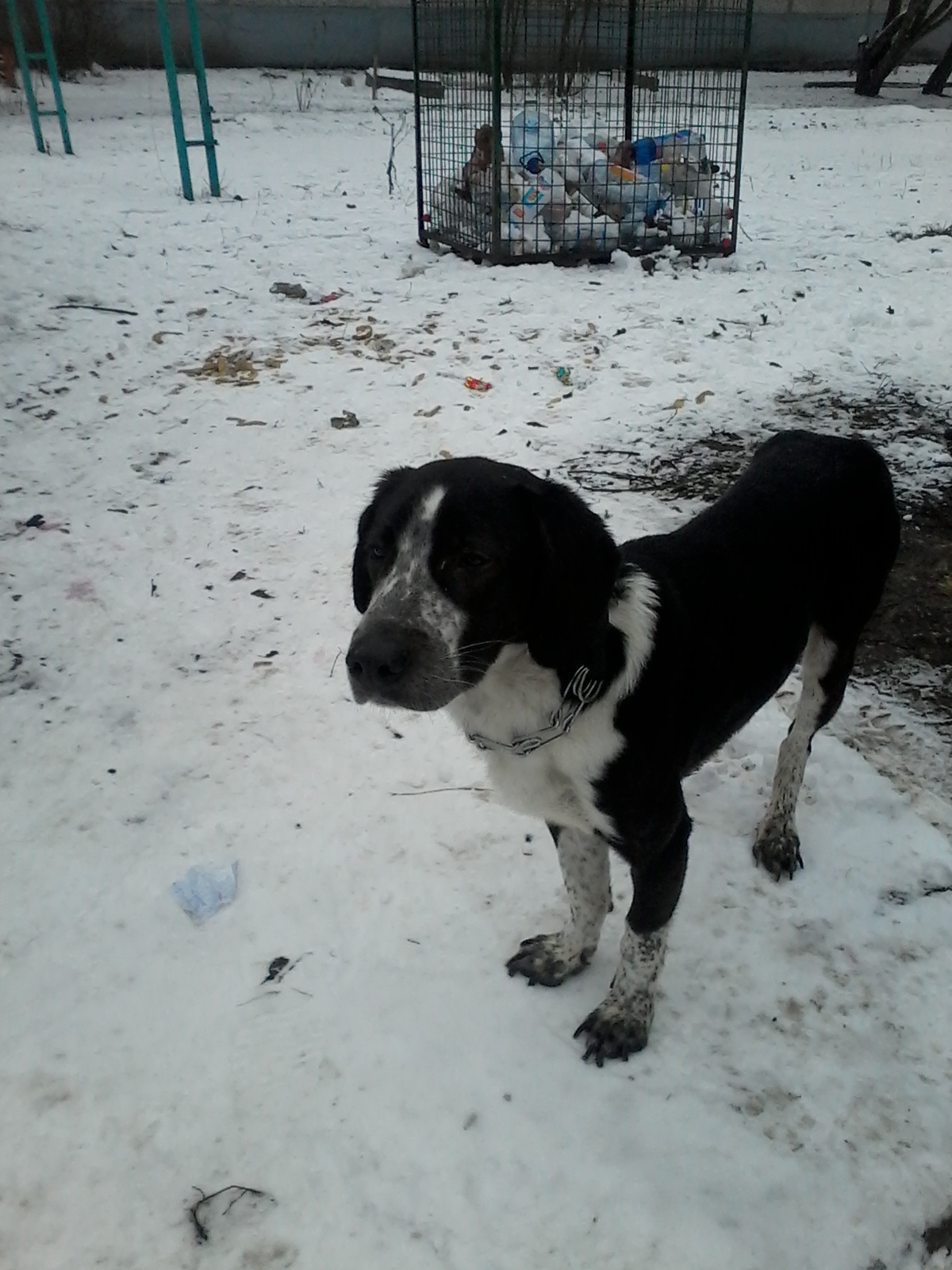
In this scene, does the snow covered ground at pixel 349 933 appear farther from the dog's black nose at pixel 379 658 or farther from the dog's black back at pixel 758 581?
the dog's black nose at pixel 379 658

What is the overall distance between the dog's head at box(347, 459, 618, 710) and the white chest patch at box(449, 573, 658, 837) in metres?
0.08

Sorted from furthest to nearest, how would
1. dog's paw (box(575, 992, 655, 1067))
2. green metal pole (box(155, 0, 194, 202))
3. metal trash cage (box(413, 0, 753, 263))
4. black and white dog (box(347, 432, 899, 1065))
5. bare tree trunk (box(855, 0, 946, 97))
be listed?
bare tree trunk (box(855, 0, 946, 97)), green metal pole (box(155, 0, 194, 202)), metal trash cage (box(413, 0, 753, 263)), dog's paw (box(575, 992, 655, 1067)), black and white dog (box(347, 432, 899, 1065))

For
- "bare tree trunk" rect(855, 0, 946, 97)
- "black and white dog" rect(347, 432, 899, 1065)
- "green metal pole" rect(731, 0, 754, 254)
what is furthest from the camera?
"bare tree trunk" rect(855, 0, 946, 97)

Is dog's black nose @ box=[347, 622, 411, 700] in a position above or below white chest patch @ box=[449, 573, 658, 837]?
above

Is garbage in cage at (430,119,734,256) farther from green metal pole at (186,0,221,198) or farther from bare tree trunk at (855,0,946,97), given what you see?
bare tree trunk at (855,0,946,97)

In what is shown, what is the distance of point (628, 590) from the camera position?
6.84ft

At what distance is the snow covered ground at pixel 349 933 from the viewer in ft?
6.42

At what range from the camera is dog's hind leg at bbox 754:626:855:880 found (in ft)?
8.81

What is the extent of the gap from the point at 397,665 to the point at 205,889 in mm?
1296

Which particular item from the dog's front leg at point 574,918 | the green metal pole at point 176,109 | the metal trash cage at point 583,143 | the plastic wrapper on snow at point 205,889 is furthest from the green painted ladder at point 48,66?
the dog's front leg at point 574,918

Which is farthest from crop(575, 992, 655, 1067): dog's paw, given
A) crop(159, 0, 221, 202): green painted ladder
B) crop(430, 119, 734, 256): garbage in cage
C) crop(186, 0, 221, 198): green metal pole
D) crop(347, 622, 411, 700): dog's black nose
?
crop(186, 0, 221, 198): green metal pole

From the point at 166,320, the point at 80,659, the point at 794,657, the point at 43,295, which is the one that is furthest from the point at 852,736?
the point at 43,295

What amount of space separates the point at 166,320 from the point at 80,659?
418 cm

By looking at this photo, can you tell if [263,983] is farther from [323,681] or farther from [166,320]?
[166,320]
